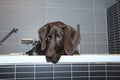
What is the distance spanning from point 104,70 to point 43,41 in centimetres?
33

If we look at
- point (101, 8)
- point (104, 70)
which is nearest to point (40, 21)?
point (101, 8)

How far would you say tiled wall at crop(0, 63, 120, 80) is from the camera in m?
0.87

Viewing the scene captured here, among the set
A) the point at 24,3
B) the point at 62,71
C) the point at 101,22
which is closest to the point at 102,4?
the point at 101,22

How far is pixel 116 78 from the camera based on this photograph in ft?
3.02

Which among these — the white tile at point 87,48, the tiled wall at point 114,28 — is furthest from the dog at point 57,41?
the white tile at point 87,48

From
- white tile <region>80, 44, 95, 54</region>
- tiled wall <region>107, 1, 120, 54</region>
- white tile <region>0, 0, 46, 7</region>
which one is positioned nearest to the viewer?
tiled wall <region>107, 1, 120, 54</region>

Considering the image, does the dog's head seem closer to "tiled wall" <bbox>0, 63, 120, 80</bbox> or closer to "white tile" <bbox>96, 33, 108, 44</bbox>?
"tiled wall" <bbox>0, 63, 120, 80</bbox>

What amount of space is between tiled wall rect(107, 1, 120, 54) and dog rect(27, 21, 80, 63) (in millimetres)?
1131

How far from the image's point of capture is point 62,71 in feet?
2.92

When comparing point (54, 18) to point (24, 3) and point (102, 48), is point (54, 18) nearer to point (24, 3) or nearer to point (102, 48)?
point (24, 3)

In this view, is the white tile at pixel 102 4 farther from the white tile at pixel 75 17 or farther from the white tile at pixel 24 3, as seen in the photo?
the white tile at pixel 24 3

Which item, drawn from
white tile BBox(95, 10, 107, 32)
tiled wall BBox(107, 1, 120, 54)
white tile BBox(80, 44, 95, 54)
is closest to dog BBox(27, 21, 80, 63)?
tiled wall BBox(107, 1, 120, 54)

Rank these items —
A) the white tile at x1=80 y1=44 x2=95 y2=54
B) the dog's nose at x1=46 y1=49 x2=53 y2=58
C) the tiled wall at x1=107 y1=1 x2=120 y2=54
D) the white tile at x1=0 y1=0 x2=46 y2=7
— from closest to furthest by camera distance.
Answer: the dog's nose at x1=46 y1=49 x2=53 y2=58, the tiled wall at x1=107 y1=1 x2=120 y2=54, the white tile at x1=0 y1=0 x2=46 y2=7, the white tile at x1=80 y1=44 x2=95 y2=54

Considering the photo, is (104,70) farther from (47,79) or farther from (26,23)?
(26,23)
